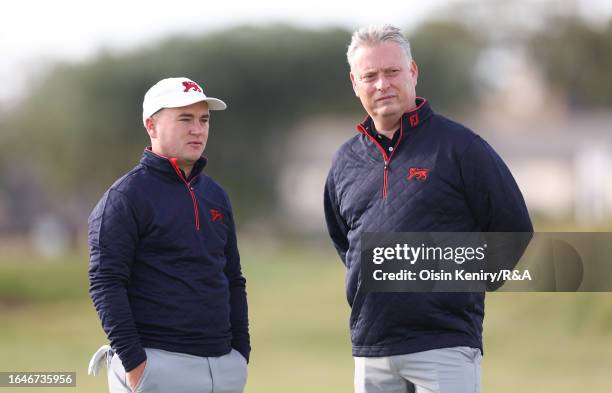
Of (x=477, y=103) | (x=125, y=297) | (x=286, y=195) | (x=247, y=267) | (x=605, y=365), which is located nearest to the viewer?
(x=125, y=297)

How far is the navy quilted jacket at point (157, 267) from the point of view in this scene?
375 cm

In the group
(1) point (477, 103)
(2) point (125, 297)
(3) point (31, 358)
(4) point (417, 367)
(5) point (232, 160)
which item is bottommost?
(3) point (31, 358)

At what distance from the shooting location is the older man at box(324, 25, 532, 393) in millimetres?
3787

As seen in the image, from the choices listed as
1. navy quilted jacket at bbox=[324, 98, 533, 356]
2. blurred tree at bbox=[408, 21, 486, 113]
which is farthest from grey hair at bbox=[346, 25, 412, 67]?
blurred tree at bbox=[408, 21, 486, 113]

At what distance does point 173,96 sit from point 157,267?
0.65 m

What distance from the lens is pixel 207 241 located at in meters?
3.91

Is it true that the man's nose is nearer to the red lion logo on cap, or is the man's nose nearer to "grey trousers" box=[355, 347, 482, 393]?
the red lion logo on cap

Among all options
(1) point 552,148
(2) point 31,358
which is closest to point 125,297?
(2) point 31,358

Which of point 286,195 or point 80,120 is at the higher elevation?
point 80,120

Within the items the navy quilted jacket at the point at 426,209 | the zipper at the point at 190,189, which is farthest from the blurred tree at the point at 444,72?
the zipper at the point at 190,189

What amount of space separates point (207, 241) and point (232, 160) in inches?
1142

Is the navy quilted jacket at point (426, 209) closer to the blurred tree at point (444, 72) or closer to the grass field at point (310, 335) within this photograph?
the grass field at point (310, 335)

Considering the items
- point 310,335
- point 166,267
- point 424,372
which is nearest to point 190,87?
point 166,267

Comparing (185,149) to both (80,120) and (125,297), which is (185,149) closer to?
(125,297)
